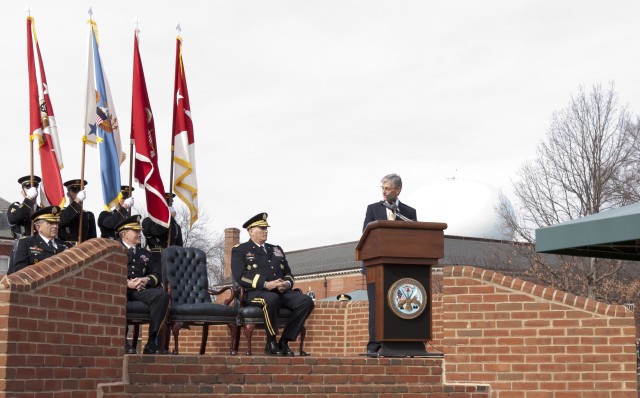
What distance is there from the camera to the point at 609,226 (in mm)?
8812

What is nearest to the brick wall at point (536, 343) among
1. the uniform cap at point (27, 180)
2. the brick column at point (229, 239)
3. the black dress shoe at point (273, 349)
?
the black dress shoe at point (273, 349)

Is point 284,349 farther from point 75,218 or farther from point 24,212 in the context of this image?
point 24,212

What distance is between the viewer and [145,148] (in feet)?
41.8

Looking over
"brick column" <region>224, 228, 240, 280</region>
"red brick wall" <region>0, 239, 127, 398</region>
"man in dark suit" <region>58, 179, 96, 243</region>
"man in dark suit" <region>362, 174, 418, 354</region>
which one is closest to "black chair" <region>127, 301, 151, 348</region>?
"red brick wall" <region>0, 239, 127, 398</region>

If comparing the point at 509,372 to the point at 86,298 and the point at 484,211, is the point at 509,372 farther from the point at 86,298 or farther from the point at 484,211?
the point at 484,211

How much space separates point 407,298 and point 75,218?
179 inches

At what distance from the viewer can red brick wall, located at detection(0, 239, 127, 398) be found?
22.0 feet

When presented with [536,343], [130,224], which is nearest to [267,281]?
[130,224]

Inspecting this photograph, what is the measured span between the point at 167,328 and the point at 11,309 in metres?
3.85

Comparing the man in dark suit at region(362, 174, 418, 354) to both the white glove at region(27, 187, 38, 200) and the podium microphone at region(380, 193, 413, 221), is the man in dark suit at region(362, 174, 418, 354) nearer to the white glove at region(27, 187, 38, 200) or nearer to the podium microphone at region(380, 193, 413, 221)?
the podium microphone at region(380, 193, 413, 221)

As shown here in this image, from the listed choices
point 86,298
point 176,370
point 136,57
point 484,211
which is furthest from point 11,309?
point 484,211

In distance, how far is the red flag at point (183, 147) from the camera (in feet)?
42.9

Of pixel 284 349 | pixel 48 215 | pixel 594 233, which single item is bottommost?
pixel 284 349

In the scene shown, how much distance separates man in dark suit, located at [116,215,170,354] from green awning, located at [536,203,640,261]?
3803mm
